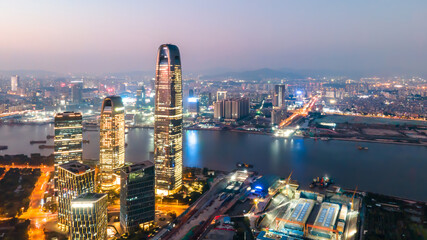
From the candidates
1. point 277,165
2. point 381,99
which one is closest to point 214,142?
point 277,165

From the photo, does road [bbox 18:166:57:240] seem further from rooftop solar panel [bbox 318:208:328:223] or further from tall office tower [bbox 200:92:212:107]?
tall office tower [bbox 200:92:212:107]

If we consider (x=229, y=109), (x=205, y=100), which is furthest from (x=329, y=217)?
(x=205, y=100)

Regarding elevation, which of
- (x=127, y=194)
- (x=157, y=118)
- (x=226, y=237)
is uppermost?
(x=157, y=118)

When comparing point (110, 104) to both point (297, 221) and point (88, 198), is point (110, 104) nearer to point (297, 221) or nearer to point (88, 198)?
point (88, 198)

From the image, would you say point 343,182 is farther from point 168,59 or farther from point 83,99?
point 83,99

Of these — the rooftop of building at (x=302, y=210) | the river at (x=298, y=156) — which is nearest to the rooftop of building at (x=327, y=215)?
the rooftop of building at (x=302, y=210)

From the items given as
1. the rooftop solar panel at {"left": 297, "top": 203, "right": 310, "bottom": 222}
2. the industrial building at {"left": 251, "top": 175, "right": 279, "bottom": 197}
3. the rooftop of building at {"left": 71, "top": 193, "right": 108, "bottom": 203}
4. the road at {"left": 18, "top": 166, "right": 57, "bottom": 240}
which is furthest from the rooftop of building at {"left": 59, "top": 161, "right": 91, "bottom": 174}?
the rooftop solar panel at {"left": 297, "top": 203, "right": 310, "bottom": 222}

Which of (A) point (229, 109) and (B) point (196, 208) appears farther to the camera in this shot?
(A) point (229, 109)

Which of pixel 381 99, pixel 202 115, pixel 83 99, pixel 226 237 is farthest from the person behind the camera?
pixel 381 99
